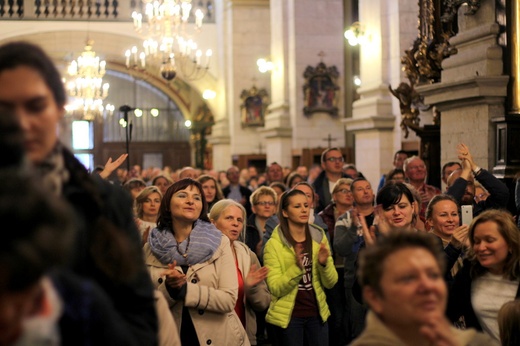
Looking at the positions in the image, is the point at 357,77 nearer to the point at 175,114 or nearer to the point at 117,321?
the point at 175,114

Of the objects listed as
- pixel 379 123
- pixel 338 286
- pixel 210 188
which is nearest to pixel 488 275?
pixel 338 286

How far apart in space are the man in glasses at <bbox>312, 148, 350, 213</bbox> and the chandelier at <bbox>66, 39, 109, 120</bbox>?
1741 centimetres

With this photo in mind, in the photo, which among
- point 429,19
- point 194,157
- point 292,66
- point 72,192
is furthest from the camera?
point 194,157

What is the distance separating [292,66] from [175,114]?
18932 millimetres

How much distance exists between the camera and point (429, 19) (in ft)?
44.5

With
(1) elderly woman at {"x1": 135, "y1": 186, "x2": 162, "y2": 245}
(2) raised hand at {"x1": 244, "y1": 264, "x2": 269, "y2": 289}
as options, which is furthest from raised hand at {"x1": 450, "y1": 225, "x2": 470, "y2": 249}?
(1) elderly woman at {"x1": 135, "y1": 186, "x2": 162, "y2": 245}

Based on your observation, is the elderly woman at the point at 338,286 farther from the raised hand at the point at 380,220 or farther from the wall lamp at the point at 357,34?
the wall lamp at the point at 357,34

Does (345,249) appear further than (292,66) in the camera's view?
No

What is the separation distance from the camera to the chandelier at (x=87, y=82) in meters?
29.0

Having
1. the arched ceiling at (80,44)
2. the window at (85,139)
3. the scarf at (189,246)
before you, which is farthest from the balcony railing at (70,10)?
the scarf at (189,246)

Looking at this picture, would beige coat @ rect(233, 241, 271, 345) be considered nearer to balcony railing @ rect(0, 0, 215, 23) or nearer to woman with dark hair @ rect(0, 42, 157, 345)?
woman with dark hair @ rect(0, 42, 157, 345)

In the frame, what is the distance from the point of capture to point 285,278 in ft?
24.3

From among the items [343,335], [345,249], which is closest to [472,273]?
[345,249]

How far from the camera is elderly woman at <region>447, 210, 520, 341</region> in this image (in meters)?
5.26
